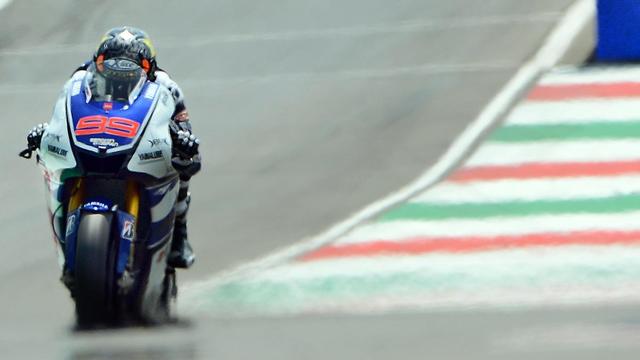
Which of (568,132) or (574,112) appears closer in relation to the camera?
(568,132)

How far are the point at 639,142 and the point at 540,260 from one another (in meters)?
2.49

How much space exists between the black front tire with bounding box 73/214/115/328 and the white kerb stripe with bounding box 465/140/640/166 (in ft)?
14.2

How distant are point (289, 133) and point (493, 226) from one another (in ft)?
8.49

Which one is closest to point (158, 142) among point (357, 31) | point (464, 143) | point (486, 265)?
point (486, 265)

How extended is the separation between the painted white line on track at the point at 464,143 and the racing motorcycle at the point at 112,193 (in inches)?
45.8

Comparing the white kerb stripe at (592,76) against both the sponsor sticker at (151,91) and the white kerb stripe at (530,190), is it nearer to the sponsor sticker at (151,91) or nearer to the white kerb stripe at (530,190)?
the white kerb stripe at (530,190)

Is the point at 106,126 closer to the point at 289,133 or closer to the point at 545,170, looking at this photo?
the point at 545,170

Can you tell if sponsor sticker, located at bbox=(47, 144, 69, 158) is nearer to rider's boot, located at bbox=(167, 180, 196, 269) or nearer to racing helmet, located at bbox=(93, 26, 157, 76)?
racing helmet, located at bbox=(93, 26, 157, 76)

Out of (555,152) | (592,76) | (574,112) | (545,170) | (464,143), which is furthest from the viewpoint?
(592,76)

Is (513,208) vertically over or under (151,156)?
under

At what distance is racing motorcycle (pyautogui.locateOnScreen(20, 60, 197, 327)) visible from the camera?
718cm

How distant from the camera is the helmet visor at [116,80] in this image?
7.68 m

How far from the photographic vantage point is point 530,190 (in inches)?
412

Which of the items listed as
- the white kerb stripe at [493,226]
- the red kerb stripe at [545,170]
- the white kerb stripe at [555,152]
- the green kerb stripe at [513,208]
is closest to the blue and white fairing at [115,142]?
the white kerb stripe at [493,226]
